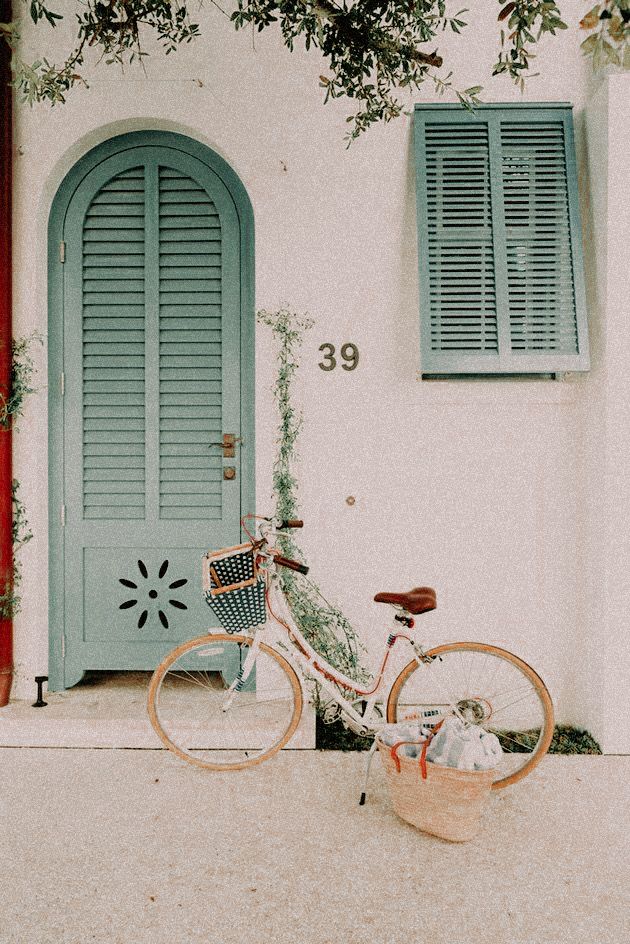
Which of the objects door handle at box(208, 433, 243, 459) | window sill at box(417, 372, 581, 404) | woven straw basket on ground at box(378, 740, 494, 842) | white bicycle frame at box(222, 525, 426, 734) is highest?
window sill at box(417, 372, 581, 404)

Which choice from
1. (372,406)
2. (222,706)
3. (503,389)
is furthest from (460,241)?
(222,706)

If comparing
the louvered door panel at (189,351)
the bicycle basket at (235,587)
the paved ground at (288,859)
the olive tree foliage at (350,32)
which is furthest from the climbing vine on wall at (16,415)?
the bicycle basket at (235,587)

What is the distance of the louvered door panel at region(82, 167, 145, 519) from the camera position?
3611 millimetres

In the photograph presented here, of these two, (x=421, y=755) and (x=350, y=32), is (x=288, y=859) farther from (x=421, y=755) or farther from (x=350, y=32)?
(x=350, y=32)

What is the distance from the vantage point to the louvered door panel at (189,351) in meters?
3.61

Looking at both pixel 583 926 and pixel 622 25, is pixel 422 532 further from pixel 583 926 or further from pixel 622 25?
pixel 622 25

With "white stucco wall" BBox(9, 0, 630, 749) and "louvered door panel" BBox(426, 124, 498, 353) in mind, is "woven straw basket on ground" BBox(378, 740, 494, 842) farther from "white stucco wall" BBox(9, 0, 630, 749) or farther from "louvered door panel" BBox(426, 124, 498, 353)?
"louvered door panel" BBox(426, 124, 498, 353)

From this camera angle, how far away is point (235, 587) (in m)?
2.79

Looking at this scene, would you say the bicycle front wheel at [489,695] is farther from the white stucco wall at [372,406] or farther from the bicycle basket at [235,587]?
the bicycle basket at [235,587]

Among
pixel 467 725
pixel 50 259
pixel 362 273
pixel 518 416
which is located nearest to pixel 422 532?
pixel 518 416

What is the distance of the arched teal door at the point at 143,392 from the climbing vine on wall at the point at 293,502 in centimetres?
23

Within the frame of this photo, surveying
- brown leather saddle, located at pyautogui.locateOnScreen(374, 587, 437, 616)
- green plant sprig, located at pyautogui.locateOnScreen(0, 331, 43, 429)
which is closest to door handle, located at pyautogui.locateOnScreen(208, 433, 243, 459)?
green plant sprig, located at pyautogui.locateOnScreen(0, 331, 43, 429)

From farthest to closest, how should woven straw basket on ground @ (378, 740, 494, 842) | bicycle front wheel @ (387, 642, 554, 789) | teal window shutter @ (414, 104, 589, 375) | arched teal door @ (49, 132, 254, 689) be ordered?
arched teal door @ (49, 132, 254, 689) → teal window shutter @ (414, 104, 589, 375) → bicycle front wheel @ (387, 642, 554, 789) → woven straw basket on ground @ (378, 740, 494, 842)

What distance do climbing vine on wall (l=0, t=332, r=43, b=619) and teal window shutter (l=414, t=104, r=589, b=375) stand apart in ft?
6.89
